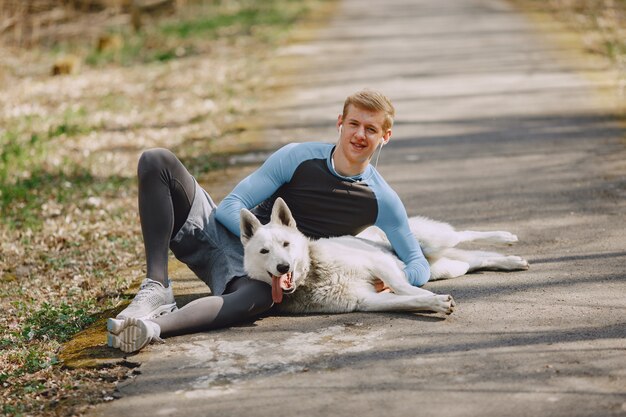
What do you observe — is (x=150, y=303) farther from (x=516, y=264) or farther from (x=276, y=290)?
(x=516, y=264)

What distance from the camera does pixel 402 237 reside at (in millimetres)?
5711

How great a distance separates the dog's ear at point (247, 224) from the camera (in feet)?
17.3

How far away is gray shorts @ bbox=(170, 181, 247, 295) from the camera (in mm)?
5664

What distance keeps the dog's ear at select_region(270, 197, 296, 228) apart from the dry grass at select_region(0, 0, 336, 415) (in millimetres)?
1199

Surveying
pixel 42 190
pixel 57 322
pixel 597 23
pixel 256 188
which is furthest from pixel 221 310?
pixel 597 23

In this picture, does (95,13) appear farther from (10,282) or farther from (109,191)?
(10,282)

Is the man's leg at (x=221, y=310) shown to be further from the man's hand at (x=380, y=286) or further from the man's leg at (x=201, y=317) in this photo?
the man's hand at (x=380, y=286)

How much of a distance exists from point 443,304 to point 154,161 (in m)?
1.85

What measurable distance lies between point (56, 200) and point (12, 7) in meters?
7.16

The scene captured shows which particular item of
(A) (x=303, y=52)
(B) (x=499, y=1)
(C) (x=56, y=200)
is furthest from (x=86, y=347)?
(B) (x=499, y=1)

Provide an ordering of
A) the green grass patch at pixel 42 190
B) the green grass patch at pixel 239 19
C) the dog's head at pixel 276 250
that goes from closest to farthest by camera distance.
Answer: the dog's head at pixel 276 250 < the green grass patch at pixel 42 190 < the green grass patch at pixel 239 19

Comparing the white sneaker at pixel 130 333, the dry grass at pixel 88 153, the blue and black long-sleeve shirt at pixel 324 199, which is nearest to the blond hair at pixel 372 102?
the blue and black long-sleeve shirt at pixel 324 199

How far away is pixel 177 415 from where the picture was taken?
4191 mm

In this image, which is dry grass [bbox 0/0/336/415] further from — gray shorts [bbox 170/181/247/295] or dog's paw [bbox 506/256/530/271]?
dog's paw [bbox 506/256/530/271]
